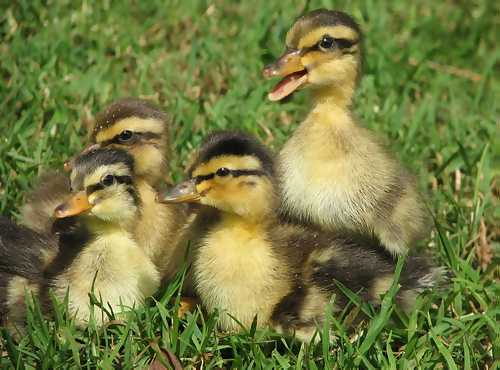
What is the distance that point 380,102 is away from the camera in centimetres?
457

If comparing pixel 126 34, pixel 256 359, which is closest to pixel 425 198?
pixel 256 359

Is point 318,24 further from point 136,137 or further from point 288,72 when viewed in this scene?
point 136,137


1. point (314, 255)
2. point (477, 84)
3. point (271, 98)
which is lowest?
point (477, 84)

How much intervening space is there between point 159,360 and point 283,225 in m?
0.60

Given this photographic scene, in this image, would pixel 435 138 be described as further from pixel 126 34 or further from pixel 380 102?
pixel 126 34

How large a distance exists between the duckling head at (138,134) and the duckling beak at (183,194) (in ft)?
1.19

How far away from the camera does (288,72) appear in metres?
3.26

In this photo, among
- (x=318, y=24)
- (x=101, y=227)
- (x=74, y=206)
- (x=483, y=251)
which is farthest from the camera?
(x=483, y=251)

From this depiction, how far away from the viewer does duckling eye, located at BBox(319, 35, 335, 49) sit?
3.26 m

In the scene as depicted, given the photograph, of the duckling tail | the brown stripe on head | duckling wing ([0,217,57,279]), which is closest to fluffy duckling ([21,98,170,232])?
duckling wing ([0,217,57,279])

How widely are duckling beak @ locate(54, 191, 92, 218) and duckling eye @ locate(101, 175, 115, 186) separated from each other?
67 mm

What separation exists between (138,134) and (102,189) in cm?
42

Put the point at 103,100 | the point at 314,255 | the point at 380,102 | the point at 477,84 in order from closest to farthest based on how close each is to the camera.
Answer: the point at 314,255 < the point at 103,100 < the point at 380,102 < the point at 477,84

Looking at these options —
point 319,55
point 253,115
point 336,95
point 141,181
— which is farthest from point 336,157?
point 253,115
